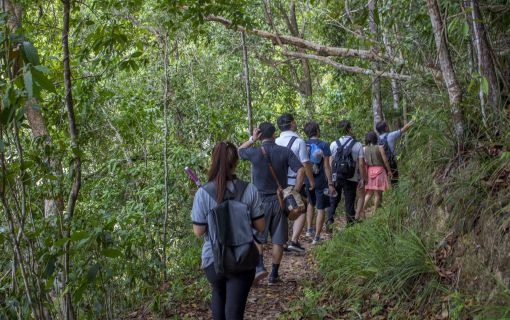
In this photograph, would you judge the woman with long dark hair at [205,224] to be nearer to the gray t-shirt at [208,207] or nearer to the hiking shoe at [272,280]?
the gray t-shirt at [208,207]

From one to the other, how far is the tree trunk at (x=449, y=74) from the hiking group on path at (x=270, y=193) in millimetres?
1924

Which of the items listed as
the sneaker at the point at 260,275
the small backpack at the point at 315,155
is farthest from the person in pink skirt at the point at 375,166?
the sneaker at the point at 260,275

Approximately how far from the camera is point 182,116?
10945 millimetres

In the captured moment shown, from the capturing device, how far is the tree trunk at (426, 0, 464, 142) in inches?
245

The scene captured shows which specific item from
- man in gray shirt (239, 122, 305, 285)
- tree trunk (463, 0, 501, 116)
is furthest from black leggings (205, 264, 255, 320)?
tree trunk (463, 0, 501, 116)

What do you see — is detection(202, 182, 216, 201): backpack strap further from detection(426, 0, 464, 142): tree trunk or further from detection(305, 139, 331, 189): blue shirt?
detection(305, 139, 331, 189): blue shirt

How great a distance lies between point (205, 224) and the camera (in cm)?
477

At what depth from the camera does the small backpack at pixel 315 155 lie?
9219 millimetres

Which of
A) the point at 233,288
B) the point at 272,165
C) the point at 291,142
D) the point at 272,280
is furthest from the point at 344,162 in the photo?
the point at 233,288

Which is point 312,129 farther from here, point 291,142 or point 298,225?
point 298,225

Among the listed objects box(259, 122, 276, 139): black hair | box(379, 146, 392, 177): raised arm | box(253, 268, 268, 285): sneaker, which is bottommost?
box(253, 268, 268, 285): sneaker

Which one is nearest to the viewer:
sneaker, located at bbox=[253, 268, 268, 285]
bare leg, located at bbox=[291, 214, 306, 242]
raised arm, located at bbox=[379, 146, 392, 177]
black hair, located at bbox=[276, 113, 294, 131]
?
sneaker, located at bbox=[253, 268, 268, 285]

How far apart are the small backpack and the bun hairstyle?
14.8ft

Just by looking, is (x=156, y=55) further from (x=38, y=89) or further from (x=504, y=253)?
(x=38, y=89)
